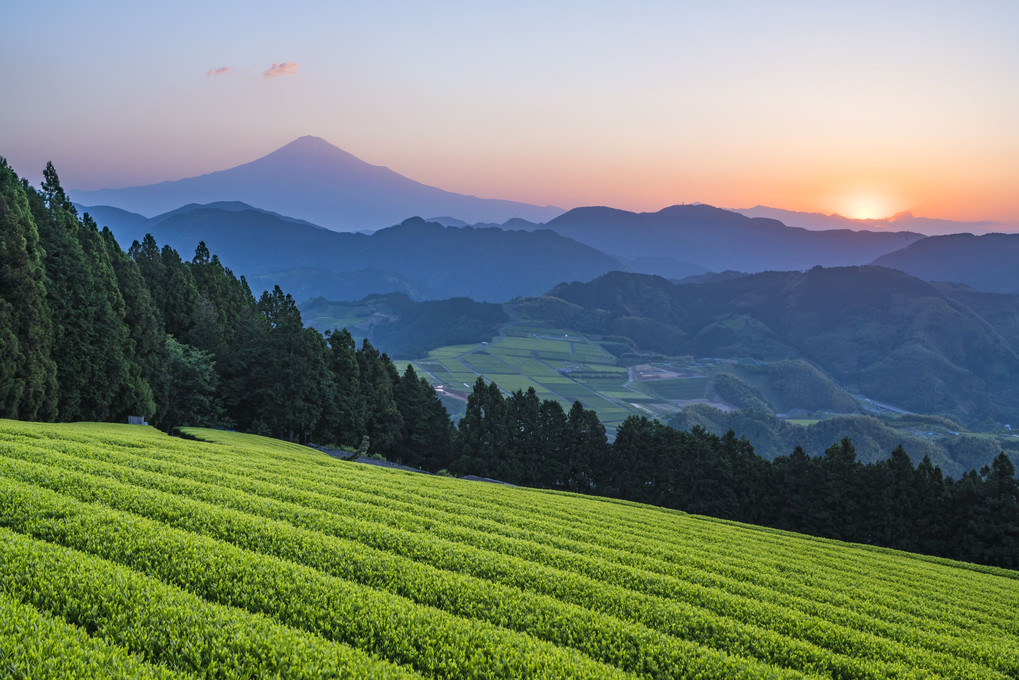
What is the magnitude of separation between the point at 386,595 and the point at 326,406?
46.5m

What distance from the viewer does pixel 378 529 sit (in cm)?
1230

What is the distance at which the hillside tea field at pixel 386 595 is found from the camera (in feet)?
22.3

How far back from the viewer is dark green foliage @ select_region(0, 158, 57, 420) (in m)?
27.7

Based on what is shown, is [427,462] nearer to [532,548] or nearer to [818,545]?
[818,545]

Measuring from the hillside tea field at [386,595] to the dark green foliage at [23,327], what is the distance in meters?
13.7

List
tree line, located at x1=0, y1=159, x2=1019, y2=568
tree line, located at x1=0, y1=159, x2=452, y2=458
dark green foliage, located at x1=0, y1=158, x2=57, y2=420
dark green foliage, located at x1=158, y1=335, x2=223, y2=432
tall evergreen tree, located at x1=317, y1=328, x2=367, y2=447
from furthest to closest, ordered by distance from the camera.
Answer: tall evergreen tree, located at x1=317, y1=328, x2=367, y2=447 → dark green foliage, located at x1=158, y1=335, x2=223, y2=432 → tree line, located at x1=0, y1=159, x2=1019, y2=568 → tree line, located at x1=0, y1=159, x2=452, y2=458 → dark green foliage, located at x1=0, y1=158, x2=57, y2=420

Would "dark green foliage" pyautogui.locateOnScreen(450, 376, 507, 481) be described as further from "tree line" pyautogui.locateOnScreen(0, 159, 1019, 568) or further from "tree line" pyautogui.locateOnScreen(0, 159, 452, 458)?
"tree line" pyautogui.locateOnScreen(0, 159, 452, 458)

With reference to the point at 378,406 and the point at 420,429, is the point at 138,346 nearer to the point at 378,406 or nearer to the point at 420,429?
the point at 378,406

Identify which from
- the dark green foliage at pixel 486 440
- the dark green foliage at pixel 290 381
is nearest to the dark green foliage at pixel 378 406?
the dark green foliage at pixel 486 440

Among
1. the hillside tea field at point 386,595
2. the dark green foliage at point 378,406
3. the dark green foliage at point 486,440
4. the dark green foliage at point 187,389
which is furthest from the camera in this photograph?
the dark green foliage at point 378,406

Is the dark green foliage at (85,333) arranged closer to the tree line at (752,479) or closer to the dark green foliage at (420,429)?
the dark green foliage at (420,429)

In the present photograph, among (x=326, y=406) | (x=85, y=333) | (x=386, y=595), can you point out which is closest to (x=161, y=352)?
(x=85, y=333)

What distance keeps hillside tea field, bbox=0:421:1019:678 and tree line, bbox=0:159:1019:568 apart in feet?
64.1

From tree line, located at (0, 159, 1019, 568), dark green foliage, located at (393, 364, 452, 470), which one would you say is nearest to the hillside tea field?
tree line, located at (0, 159, 1019, 568)
